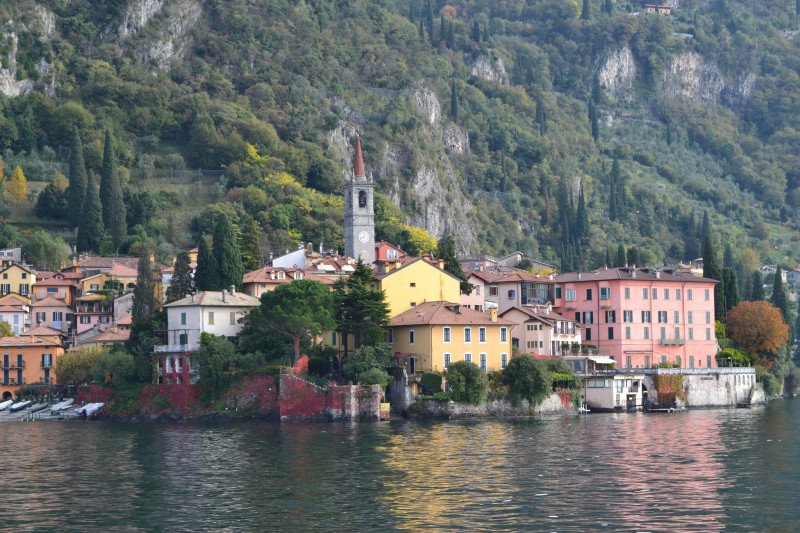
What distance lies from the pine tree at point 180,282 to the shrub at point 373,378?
839 inches

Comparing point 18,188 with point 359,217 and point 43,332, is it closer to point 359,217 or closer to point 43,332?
point 359,217

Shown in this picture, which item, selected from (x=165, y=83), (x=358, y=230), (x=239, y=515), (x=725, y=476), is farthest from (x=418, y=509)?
(x=165, y=83)

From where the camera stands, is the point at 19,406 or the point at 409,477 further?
the point at 19,406

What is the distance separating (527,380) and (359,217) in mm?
49172

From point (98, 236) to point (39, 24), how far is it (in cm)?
5819

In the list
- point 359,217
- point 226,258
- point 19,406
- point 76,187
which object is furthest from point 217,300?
point 76,187

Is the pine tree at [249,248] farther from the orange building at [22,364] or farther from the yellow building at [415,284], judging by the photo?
the yellow building at [415,284]

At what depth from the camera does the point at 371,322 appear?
96.8 meters

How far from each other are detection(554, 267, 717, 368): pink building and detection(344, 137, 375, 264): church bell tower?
93.0 feet

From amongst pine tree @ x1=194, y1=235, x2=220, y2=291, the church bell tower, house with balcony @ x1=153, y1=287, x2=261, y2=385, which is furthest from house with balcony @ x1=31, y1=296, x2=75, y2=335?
house with balcony @ x1=153, y1=287, x2=261, y2=385

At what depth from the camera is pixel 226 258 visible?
109 meters

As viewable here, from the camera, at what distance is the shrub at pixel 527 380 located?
9369 centimetres

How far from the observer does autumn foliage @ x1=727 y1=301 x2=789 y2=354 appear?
119625mm

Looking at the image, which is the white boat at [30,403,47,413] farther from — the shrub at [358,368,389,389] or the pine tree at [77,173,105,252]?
the pine tree at [77,173,105,252]
